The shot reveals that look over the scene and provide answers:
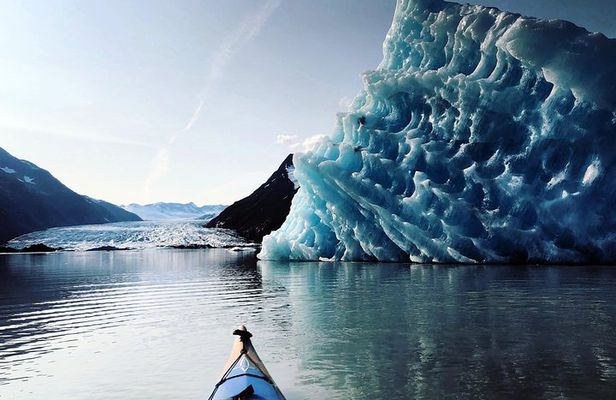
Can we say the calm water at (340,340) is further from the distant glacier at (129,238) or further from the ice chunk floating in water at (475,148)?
the distant glacier at (129,238)

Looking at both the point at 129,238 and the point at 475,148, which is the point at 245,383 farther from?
the point at 129,238

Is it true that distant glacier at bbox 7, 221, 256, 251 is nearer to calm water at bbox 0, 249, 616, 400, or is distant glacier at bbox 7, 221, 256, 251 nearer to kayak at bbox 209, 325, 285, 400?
calm water at bbox 0, 249, 616, 400

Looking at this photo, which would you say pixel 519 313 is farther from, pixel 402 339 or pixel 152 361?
pixel 152 361

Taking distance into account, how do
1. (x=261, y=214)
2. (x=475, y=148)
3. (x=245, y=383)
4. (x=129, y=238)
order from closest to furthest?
(x=245, y=383)
(x=475, y=148)
(x=129, y=238)
(x=261, y=214)

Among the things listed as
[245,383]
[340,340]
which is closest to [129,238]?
[340,340]

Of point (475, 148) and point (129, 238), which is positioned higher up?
point (475, 148)

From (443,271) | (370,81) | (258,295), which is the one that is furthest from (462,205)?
(258,295)

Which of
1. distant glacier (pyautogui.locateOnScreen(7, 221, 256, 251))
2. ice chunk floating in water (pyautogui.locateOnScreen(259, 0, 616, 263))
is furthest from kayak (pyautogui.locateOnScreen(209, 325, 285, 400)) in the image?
distant glacier (pyautogui.locateOnScreen(7, 221, 256, 251))
